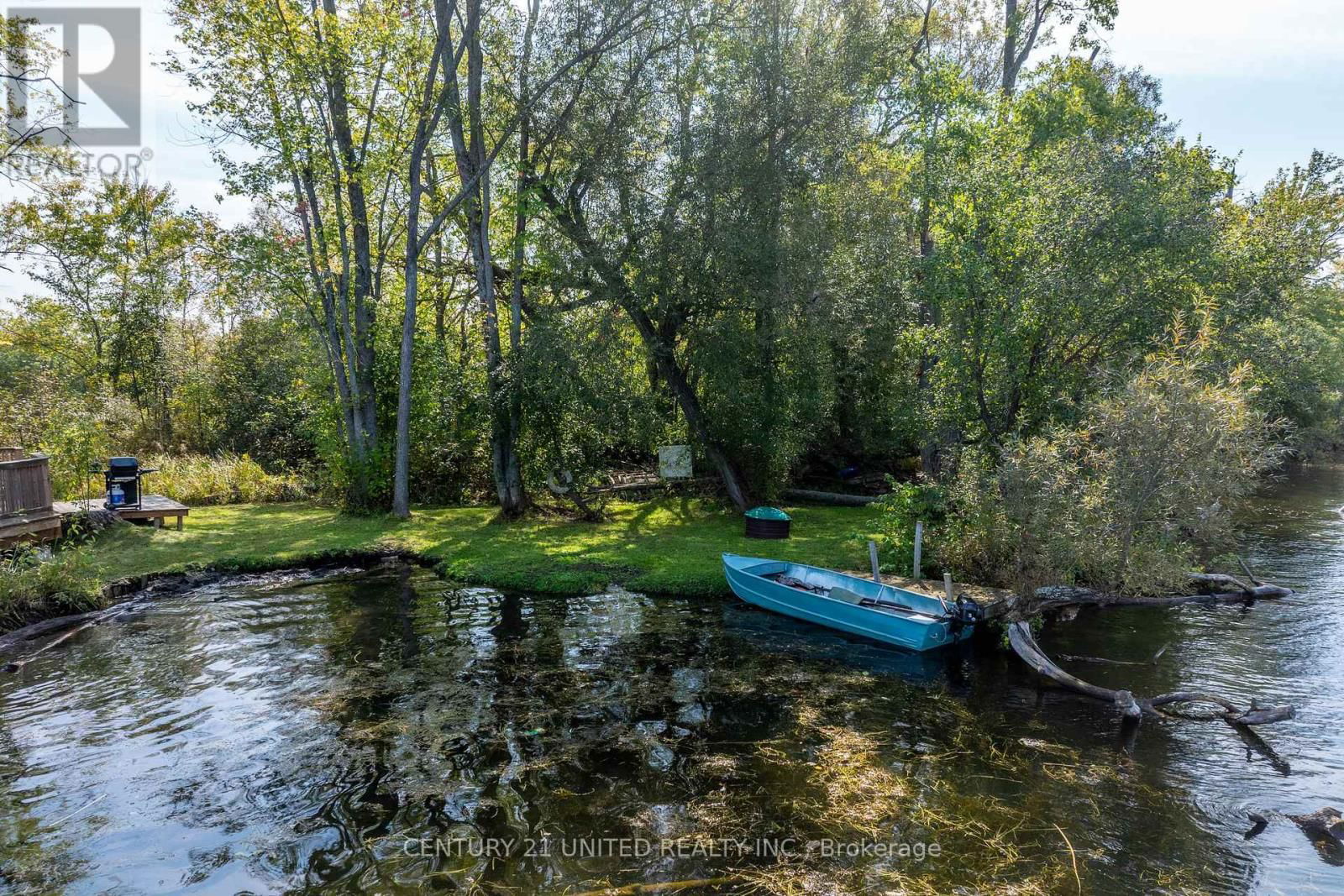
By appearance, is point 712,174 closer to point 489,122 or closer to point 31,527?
point 489,122

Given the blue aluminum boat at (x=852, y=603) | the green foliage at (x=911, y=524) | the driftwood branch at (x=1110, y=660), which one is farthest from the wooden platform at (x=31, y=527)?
the driftwood branch at (x=1110, y=660)

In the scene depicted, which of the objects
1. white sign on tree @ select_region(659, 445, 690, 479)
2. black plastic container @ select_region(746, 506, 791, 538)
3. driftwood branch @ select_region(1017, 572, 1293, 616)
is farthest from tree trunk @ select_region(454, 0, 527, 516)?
driftwood branch @ select_region(1017, 572, 1293, 616)

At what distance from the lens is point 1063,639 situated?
1232 cm

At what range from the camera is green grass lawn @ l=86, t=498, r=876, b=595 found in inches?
571

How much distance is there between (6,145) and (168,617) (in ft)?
38.7

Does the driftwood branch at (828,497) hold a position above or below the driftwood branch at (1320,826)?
above

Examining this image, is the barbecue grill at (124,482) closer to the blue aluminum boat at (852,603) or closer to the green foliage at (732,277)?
the green foliage at (732,277)

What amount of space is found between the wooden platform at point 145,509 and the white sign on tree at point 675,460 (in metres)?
11.0

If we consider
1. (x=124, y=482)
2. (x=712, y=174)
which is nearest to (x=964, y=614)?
(x=712, y=174)

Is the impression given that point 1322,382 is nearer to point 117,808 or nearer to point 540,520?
point 540,520

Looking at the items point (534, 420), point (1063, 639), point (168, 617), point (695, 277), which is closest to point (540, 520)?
point (534, 420)

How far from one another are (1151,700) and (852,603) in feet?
13.9

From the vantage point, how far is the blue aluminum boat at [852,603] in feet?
37.1

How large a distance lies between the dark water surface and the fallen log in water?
0.20 metres
